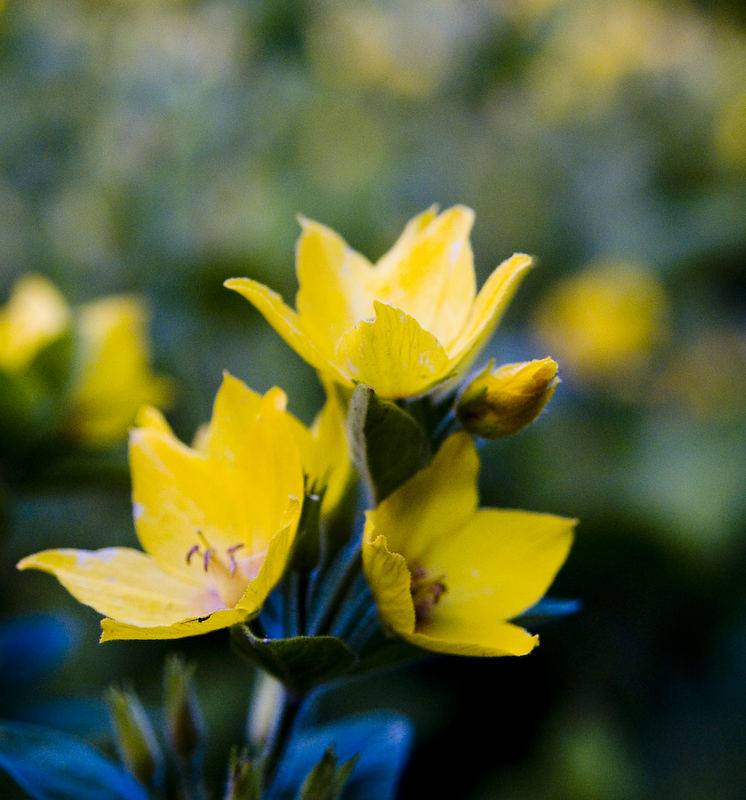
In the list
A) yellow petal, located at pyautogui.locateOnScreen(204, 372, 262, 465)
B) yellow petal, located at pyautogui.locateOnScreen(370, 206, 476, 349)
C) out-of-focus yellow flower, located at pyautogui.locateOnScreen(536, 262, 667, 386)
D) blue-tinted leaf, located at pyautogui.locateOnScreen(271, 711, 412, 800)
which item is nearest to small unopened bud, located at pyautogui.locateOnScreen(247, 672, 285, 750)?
blue-tinted leaf, located at pyautogui.locateOnScreen(271, 711, 412, 800)

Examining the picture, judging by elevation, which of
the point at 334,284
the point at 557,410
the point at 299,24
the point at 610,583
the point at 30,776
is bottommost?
the point at 610,583

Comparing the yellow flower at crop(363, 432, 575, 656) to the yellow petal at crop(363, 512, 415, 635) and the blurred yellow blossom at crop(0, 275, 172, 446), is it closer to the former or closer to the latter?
the yellow petal at crop(363, 512, 415, 635)

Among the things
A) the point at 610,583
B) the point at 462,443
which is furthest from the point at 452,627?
the point at 610,583

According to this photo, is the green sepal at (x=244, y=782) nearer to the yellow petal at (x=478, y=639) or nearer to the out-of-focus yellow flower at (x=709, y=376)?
the yellow petal at (x=478, y=639)

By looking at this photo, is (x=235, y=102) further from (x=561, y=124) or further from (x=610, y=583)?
(x=610, y=583)

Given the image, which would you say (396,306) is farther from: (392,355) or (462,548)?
(462,548)

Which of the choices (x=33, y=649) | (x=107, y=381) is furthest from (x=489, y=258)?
(x=33, y=649)
